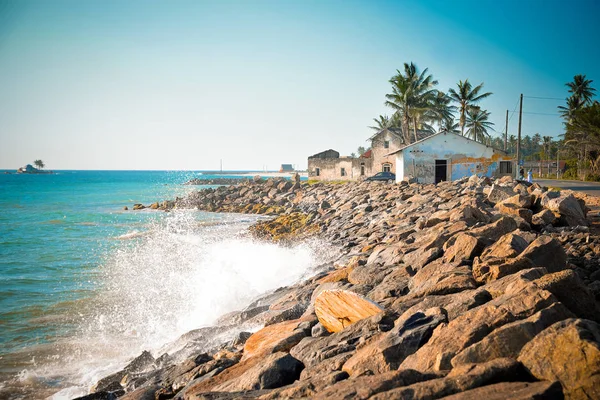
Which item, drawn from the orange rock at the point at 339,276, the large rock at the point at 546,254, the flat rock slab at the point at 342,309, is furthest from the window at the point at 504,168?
the flat rock slab at the point at 342,309

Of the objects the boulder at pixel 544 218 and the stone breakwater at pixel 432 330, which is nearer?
the stone breakwater at pixel 432 330

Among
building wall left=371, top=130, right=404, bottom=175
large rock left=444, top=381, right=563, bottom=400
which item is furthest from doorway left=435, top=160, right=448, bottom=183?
large rock left=444, top=381, right=563, bottom=400

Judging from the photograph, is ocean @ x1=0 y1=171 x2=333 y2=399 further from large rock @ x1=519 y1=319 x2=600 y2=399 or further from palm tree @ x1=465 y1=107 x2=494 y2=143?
palm tree @ x1=465 y1=107 x2=494 y2=143

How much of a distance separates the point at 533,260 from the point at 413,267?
199 cm

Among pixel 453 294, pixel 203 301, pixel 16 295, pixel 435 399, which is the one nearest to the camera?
pixel 435 399

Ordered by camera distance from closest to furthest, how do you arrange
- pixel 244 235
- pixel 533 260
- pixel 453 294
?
pixel 453 294, pixel 533 260, pixel 244 235

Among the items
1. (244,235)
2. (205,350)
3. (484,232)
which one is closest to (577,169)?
(244,235)

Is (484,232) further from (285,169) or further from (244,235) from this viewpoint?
(285,169)

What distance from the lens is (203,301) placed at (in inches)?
456

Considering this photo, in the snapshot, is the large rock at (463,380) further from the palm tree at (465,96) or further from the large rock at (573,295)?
the palm tree at (465,96)

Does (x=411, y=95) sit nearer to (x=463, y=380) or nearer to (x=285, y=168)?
(x=463, y=380)

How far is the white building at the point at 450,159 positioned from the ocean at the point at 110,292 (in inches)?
524

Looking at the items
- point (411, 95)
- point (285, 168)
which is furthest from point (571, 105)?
point (285, 168)

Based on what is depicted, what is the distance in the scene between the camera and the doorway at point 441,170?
98.2 ft
